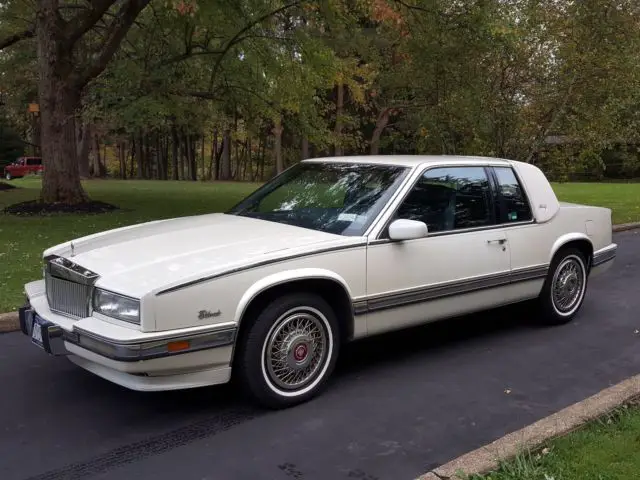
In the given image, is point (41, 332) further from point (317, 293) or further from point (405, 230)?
point (405, 230)

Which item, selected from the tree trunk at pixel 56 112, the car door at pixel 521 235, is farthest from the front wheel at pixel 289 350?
the tree trunk at pixel 56 112

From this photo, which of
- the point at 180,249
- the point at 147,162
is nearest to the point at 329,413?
the point at 180,249

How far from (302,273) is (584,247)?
11.3ft

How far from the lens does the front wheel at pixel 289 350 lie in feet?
12.6

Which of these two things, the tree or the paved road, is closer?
the paved road

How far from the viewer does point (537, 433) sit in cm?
345

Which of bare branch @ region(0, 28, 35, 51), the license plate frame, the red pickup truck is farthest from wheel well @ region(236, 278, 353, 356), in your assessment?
the red pickup truck

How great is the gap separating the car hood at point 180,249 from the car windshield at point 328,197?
7.5 inches

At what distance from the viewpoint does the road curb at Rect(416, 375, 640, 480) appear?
10.1ft

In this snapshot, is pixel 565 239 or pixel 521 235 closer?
pixel 521 235

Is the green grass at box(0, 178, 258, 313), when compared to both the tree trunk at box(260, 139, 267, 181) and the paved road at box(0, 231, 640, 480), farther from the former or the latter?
the tree trunk at box(260, 139, 267, 181)

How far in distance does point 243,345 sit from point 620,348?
3304 mm

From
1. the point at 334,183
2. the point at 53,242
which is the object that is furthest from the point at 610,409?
the point at 53,242

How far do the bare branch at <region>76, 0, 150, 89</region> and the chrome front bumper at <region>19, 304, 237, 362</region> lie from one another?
10103 mm
